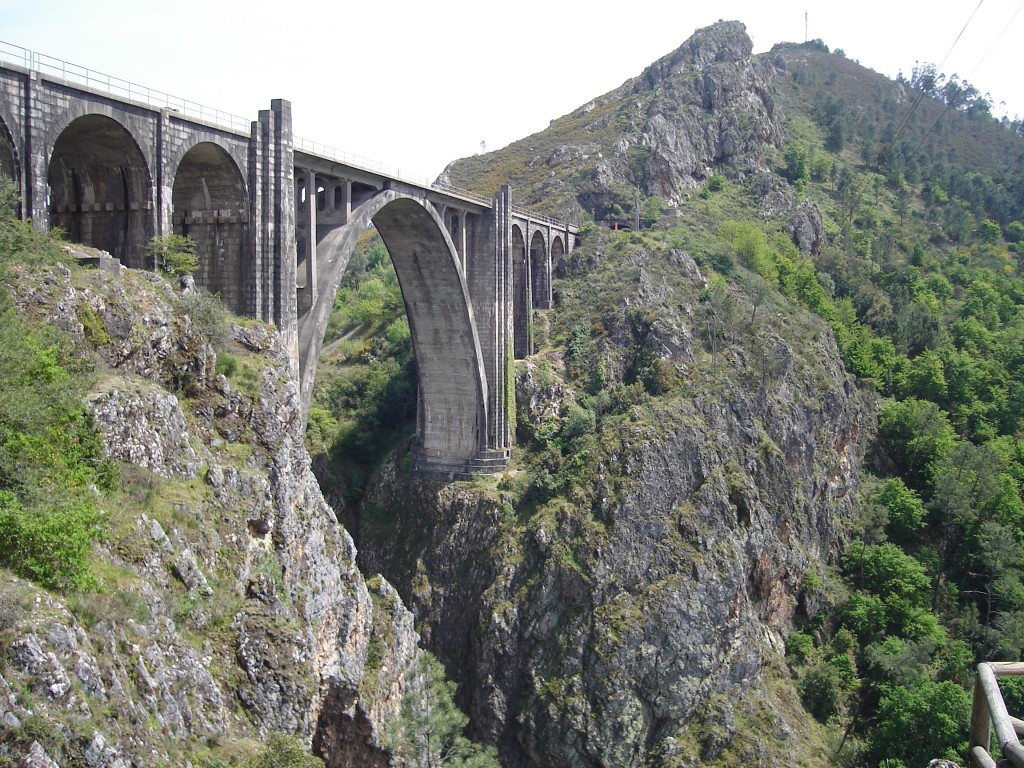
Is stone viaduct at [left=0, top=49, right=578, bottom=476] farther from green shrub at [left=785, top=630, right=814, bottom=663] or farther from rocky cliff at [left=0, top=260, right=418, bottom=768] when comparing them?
green shrub at [left=785, top=630, right=814, bottom=663]

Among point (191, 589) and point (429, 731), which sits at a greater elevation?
point (191, 589)

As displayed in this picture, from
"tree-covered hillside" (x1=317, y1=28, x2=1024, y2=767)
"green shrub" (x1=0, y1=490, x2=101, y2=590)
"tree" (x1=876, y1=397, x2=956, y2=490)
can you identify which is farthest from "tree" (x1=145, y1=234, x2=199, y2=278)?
"tree" (x1=876, y1=397, x2=956, y2=490)

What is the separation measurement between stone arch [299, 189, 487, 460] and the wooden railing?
32.4 metres

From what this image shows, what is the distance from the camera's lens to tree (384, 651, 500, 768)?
87.6ft

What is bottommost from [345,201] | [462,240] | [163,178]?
[163,178]

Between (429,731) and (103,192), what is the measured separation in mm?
19056

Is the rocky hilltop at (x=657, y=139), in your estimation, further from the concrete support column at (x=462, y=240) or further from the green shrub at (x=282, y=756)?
the green shrub at (x=282, y=756)

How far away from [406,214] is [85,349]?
22738 mm

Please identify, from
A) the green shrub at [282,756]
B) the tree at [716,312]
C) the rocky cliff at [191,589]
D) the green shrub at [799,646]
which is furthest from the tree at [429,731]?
the tree at [716,312]

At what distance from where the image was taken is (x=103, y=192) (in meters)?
25.4

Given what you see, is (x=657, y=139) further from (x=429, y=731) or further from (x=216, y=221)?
(x=429, y=731)

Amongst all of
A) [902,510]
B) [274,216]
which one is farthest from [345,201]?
[902,510]

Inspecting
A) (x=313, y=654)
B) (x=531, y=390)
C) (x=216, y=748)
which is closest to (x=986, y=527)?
(x=531, y=390)

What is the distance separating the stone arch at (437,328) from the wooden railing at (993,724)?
32424 millimetres
